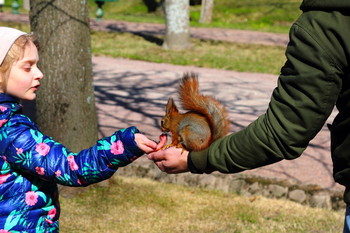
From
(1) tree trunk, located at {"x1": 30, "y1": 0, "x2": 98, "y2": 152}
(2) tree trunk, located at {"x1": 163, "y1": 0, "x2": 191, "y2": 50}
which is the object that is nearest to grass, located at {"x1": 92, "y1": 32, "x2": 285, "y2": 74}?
(2) tree trunk, located at {"x1": 163, "y1": 0, "x2": 191, "y2": 50}

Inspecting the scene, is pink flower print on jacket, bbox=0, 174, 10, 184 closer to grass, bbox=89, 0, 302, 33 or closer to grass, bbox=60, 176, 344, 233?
grass, bbox=60, 176, 344, 233

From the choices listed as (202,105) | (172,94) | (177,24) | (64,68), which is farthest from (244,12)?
(202,105)

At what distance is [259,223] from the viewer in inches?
195

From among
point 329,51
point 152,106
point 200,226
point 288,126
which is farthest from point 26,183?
point 152,106

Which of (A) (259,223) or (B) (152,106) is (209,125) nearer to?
(A) (259,223)

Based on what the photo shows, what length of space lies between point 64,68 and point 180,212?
4.91 feet

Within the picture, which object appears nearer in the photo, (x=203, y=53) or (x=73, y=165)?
(x=73, y=165)

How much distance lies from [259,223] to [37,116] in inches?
79.8

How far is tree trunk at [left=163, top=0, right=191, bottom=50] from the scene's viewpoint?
1472 cm

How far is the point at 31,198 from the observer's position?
2678 mm

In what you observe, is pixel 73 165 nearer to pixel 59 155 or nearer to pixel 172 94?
pixel 59 155

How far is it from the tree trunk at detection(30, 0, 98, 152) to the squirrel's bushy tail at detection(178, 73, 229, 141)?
2567mm

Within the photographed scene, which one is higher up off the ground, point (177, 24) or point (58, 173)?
point (58, 173)

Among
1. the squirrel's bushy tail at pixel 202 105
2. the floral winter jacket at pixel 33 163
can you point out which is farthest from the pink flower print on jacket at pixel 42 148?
the squirrel's bushy tail at pixel 202 105
